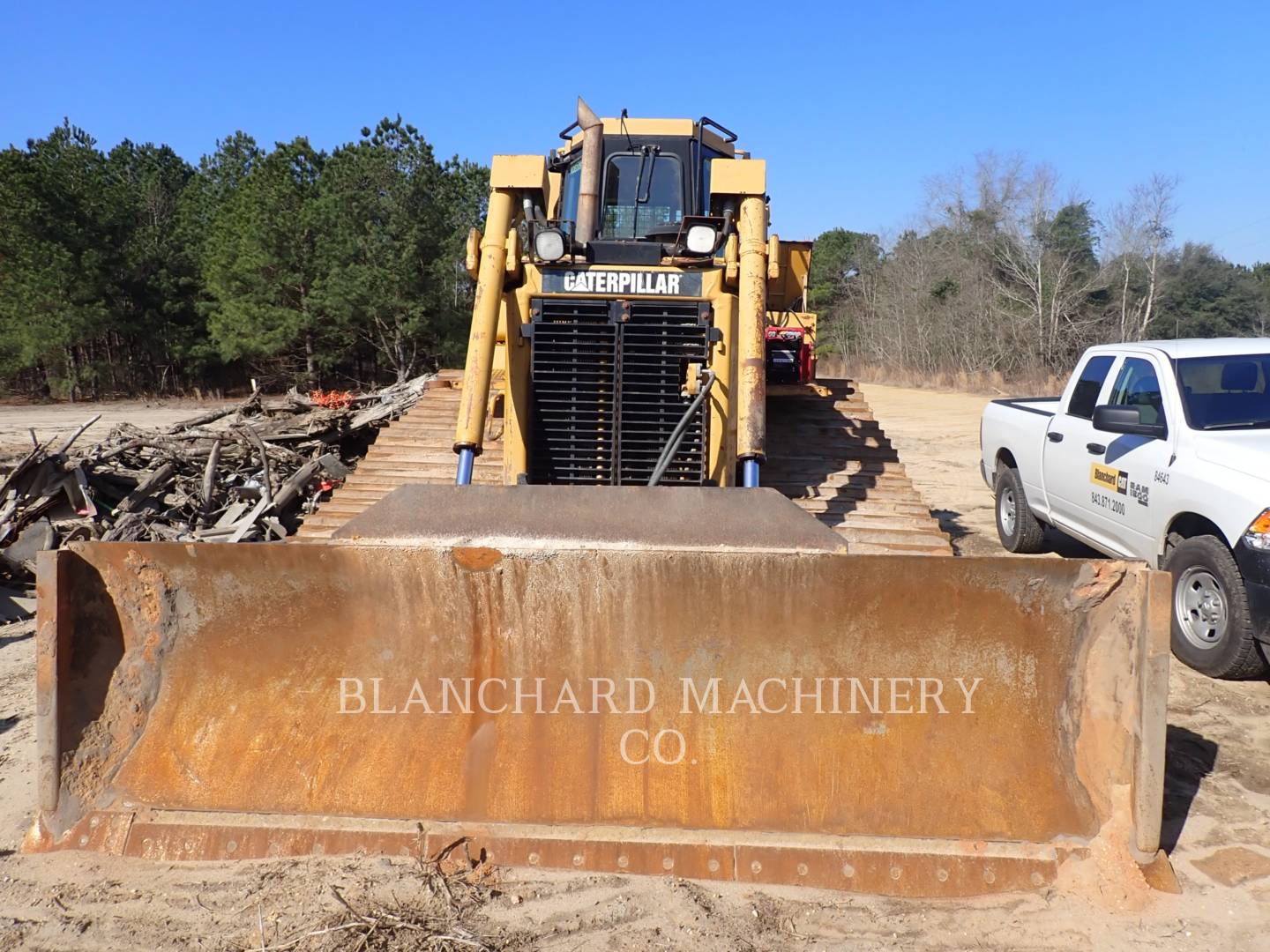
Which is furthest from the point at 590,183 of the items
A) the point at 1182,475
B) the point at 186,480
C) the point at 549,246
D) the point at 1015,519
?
the point at 186,480

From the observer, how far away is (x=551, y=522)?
338 centimetres

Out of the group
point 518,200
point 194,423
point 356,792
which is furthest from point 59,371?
point 356,792

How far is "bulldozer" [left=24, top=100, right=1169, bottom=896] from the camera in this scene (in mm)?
3000

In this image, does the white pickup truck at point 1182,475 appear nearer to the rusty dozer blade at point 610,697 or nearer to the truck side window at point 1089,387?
the truck side window at point 1089,387

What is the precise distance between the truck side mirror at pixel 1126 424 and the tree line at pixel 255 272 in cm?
2140

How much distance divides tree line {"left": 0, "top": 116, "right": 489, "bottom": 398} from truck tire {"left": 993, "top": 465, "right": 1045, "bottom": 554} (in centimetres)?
1952

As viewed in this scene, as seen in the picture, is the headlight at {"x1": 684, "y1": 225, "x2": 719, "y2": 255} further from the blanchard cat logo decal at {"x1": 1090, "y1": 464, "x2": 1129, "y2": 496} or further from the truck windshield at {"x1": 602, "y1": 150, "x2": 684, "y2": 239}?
the blanchard cat logo decal at {"x1": 1090, "y1": 464, "x2": 1129, "y2": 496}

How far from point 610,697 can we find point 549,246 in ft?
7.81

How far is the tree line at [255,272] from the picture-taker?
2658cm

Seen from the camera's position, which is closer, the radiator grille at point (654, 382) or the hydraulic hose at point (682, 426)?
the hydraulic hose at point (682, 426)

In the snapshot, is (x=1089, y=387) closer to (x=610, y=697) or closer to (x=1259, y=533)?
(x=1259, y=533)

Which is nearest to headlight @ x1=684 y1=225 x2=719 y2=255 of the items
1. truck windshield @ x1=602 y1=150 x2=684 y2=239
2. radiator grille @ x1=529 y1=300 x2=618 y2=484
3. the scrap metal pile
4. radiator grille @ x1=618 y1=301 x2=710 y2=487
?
radiator grille @ x1=618 y1=301 x2=710 y2=487

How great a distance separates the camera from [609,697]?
328 cm

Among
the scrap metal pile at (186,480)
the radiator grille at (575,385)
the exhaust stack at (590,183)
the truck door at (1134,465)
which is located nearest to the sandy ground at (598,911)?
the radiator grille at (575,385)
